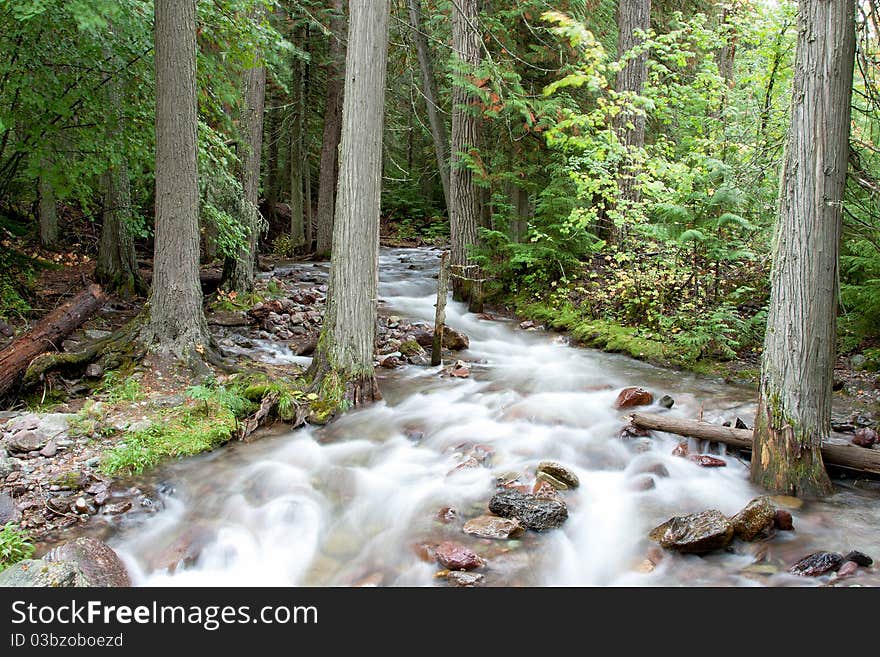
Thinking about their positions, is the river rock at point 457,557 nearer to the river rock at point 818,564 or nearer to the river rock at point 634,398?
the river rock at point 818,564

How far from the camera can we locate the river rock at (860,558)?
4.23 metres

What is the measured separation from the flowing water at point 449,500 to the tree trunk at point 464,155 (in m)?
4.96

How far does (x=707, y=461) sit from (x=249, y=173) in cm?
1008

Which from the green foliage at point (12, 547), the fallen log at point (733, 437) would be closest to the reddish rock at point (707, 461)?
the fallen log at point (733, 437)

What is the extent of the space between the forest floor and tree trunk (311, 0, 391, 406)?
117 centimetres

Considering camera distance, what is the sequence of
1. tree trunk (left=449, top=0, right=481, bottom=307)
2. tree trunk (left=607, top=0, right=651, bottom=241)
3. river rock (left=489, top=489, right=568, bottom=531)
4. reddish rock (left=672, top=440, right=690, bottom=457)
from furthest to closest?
tree trunk (left=449, top=0, right=481, bottom=307)
tree trunk (left=607, top=0, right=651, bottom=241)
reddish rock (left=672, top=440, right=690, bottom=457)
river rock (left=489, top=489, right=568, bottom=531)

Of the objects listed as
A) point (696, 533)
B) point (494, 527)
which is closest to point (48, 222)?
point (494, 527)

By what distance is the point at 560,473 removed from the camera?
19.3ft

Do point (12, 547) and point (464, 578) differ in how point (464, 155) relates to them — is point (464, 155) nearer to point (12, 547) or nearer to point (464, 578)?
point (464, 578)

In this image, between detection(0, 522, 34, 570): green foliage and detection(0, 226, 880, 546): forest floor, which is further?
detection(0, 226, 880, 546): forest floor

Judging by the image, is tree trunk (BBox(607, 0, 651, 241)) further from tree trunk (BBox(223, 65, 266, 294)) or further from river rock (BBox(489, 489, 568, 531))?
river rock (BBox(489, 489, 568, 531))

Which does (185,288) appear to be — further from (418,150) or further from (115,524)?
(418,150)

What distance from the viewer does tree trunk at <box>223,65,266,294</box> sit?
11820 mm

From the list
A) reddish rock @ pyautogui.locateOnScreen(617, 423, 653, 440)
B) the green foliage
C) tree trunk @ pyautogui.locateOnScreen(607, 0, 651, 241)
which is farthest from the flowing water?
tree trunk @ pyautogui.locateOnScreen(607, 0, 651, 241)
